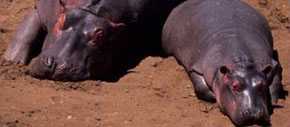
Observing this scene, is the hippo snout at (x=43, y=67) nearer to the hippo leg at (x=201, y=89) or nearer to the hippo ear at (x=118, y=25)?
the hippo ear at (x=118, y=25)

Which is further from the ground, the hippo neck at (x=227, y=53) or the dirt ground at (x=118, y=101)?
the hippo neck at (x=227, y=53)

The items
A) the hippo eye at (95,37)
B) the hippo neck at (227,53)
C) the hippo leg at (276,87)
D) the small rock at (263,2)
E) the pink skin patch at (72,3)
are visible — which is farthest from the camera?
the small rock at (263,2)

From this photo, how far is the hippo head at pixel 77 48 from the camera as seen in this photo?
8.70 meters

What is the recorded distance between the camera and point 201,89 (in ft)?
28.1

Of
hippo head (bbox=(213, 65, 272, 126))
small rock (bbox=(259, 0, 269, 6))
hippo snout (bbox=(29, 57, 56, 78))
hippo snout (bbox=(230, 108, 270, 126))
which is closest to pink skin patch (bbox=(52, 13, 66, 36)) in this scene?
hippo snout (bbox=(29, 57, 56, 78))

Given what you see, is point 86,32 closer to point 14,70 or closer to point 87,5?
point 87,5

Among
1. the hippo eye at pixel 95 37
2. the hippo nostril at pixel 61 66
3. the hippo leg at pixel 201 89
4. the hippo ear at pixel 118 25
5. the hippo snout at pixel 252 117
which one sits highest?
the hippo ear at pixel 118 25

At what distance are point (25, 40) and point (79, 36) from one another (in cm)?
102

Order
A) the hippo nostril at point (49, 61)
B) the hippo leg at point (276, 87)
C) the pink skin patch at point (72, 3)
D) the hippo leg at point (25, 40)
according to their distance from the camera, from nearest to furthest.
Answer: the hippo leg at point (276, 87)
the hippo nostril at point (49, 61)
the pink skin patch at point (72, 3)
the hippo leg at point (25, 40)

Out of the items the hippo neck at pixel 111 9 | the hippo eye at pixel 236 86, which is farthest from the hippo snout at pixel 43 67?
the hippo eye at pixel 236 86

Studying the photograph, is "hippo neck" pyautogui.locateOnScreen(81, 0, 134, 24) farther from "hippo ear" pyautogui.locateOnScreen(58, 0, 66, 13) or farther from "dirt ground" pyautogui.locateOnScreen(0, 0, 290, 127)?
"dirt ground" pyautogui.locateOnScreen(0, 0, 290, 127)

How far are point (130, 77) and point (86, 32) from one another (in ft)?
2.31

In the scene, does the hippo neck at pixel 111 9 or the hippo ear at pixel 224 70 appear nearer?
the hippo ear at pixel 224 70

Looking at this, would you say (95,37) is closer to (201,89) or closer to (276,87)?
(201,89)
